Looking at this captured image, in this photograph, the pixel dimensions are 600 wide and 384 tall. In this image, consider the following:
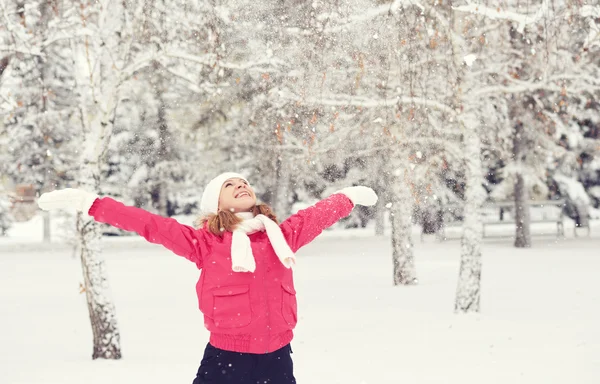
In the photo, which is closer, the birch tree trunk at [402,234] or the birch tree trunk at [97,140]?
the birch tree trunk at [97,140]

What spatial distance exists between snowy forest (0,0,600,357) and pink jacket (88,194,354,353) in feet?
8.57

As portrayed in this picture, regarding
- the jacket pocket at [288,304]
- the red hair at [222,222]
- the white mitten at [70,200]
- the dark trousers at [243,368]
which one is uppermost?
the white mitten at [70,200]

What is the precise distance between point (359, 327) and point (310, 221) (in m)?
5.62

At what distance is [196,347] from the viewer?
324 inches

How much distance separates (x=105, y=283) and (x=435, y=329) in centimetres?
419

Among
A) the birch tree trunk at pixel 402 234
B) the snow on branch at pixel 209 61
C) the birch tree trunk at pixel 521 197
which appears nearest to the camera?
the snow on branch at pixel 209 61

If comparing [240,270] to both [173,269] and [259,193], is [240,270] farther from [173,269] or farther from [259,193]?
[259,193]

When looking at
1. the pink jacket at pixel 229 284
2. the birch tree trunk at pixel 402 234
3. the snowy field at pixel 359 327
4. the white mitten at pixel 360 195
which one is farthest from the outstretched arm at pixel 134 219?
the birch tree trunk at pixel 402 234

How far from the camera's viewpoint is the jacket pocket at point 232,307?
3.59 m

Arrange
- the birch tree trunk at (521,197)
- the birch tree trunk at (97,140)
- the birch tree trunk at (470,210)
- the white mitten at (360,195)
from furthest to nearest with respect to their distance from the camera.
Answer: the birch tree trunk at (521,197)
the birch tree trunk at (470,210)
the birch tree trunk at (97,140)
the white mitten at (360,195)

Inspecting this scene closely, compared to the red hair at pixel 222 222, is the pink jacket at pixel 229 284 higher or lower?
lower

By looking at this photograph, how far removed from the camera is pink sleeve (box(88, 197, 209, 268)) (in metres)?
3.66

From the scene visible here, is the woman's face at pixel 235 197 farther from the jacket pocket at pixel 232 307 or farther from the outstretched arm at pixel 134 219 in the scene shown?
the jacket pocket at pixel 232 307

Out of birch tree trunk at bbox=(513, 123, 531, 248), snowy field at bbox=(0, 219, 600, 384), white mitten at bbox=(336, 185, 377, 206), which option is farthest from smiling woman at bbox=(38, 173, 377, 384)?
birch tree trunk at bbox=(513, 123, 531, 248)
